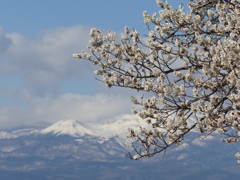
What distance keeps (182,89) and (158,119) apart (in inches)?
49.2

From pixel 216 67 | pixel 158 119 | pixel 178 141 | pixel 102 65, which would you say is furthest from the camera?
pixel 102 65

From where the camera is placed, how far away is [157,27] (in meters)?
13.7

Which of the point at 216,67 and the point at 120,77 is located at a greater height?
the point at 120,77

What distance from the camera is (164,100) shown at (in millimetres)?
11781

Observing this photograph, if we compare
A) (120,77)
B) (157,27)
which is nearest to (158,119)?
(120,77)

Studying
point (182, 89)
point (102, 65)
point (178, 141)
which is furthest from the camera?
point (102, 65)

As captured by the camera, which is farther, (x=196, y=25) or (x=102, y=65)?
(x=102, y=65)

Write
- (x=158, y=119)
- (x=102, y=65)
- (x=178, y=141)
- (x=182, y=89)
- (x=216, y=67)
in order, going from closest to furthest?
(x=216, y=67) → (x=182, y=89) → (x=158, y=119) → (x=178, y=141) → (x=102, y=65)

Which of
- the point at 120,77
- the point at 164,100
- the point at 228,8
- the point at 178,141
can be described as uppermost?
the point at 228,8

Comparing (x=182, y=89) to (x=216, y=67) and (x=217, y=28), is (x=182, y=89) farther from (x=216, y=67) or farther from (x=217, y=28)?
(x=217, y=28)

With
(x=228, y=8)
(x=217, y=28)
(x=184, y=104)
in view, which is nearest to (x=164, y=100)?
(x=184, y=104)

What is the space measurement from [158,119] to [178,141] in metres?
1.24

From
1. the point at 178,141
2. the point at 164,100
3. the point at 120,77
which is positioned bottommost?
the point at 178,141

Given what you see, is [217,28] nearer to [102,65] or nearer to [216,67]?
[216,67]
